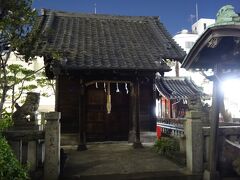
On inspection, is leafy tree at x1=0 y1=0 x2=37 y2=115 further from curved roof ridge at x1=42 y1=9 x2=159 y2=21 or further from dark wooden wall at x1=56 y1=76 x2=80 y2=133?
curved roof ridge at x1=42 y1=9 x2=159 y2=21

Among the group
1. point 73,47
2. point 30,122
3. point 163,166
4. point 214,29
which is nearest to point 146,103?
point 73,47

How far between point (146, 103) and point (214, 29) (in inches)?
354

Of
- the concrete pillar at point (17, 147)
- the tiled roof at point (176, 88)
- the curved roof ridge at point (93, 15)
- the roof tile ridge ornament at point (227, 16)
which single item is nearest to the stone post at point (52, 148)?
the concrete pillar at point (17, 147)

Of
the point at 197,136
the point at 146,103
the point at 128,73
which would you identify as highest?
the point at 128,73

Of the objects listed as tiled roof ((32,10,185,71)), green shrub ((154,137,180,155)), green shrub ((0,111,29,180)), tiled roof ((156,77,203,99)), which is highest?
tiled roof ((32,10,185,71))

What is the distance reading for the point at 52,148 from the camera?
7469mm

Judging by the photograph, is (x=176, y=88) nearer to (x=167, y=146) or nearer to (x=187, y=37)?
(x=167, y=146)

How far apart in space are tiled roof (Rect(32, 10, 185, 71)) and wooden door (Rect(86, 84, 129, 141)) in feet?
6.35

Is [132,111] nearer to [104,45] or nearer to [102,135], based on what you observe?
[102,135]

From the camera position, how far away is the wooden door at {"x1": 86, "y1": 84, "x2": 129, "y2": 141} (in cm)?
1371

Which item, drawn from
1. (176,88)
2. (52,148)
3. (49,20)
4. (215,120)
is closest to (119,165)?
(52,148)

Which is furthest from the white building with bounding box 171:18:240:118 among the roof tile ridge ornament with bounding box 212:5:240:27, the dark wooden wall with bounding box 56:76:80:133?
the roof tile ridge ornament with bounding box 212:5:240:27

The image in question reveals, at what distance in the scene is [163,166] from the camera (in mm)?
8586

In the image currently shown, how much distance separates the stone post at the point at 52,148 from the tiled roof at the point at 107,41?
4395 mm
